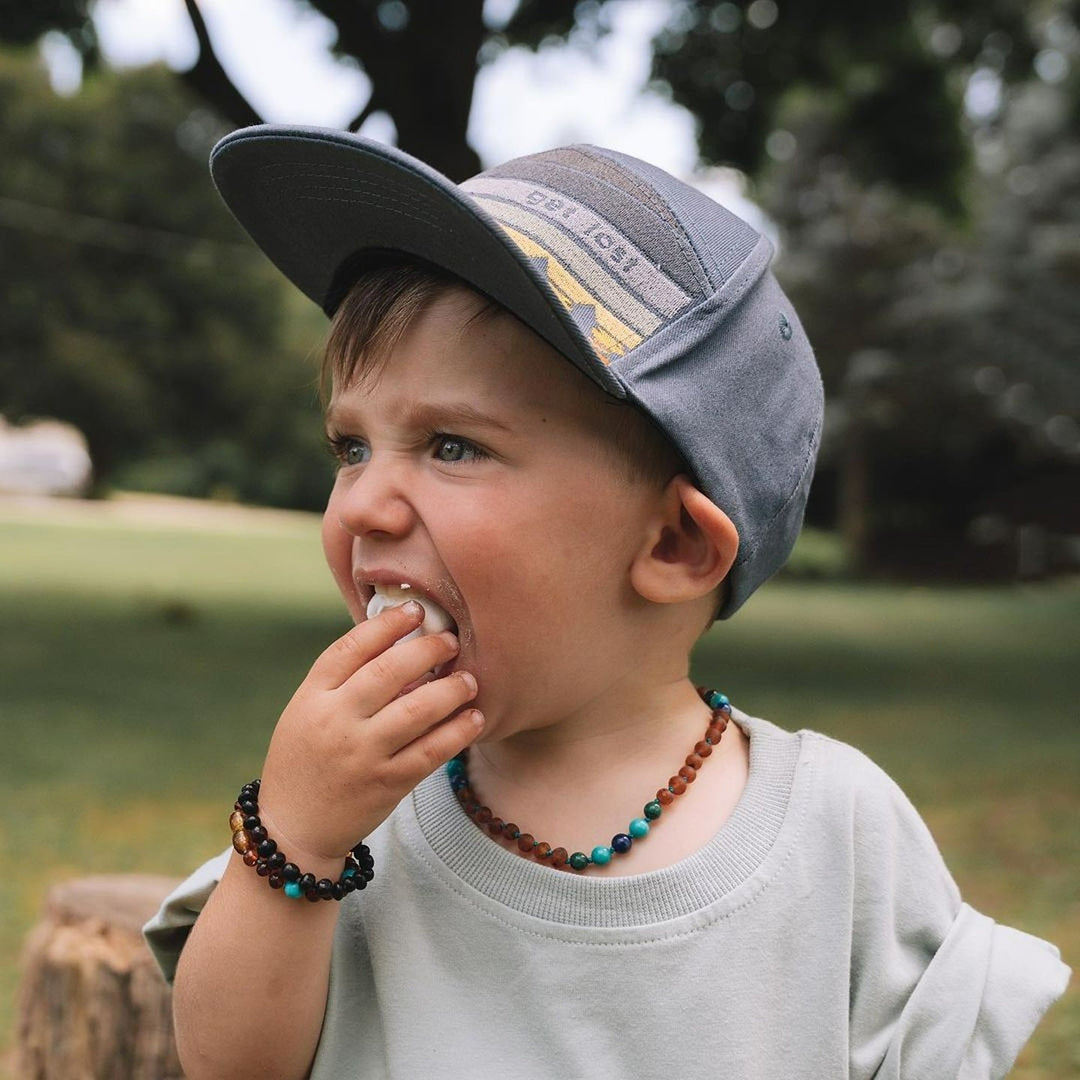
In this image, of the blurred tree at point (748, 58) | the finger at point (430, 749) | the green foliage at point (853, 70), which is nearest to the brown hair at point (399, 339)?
the finger at point (430, 749)

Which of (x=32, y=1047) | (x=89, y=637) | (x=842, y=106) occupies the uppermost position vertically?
(x=842, y=106)

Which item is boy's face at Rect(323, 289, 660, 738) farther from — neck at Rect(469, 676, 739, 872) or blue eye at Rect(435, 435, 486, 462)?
neck at Rect(469, 676, 739, 872)

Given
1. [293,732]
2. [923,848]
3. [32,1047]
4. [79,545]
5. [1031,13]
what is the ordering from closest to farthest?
[293,732] < [923,848] < [32,1047] < [1031,13] < [79,545]

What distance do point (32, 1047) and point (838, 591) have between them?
20423mm

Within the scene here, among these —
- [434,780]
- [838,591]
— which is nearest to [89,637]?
[434,780]

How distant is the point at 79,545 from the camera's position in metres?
26.7

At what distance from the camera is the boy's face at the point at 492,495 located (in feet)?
4.75

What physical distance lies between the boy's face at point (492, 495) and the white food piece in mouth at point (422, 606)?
0.01 metres

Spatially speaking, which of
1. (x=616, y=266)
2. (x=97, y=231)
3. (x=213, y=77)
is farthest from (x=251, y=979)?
(x=97, y=231)

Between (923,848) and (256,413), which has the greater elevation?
(923,848)

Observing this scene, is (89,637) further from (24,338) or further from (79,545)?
(24,338)

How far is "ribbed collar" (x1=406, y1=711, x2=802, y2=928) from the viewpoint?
1543mm

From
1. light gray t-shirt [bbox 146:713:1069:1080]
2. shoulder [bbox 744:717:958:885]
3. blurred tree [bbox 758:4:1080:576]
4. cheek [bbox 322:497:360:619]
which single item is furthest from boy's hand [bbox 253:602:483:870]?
blurred tree [bbox 758:4:1080:576]

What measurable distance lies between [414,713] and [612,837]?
0.35 m
